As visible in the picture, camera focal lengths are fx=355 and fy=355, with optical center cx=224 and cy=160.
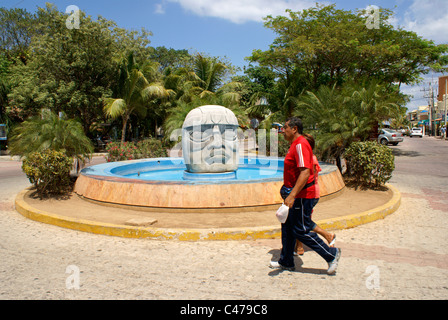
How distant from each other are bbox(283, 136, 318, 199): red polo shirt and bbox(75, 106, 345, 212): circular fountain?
8.60 feet

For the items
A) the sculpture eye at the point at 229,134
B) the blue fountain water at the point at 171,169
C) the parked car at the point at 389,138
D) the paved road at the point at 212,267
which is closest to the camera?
the paved road at the point at 212,267

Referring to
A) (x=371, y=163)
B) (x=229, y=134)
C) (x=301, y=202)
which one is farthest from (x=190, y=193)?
(x=371, y=163)

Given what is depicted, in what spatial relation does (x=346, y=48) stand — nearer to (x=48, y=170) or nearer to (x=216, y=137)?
(x=216, y=137)

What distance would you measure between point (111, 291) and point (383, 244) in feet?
12.4

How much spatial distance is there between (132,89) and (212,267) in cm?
1888

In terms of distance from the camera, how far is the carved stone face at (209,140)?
30.5 feet

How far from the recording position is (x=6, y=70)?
1143 inches

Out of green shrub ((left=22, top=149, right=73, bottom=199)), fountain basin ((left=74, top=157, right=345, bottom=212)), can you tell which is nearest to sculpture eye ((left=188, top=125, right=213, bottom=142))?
fountain basin ((left=74, top=157, right=345, bottom=212))

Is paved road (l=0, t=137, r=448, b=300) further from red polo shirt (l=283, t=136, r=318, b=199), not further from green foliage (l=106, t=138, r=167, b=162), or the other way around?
green foliage (l=106, t=138, r=167, b=162)

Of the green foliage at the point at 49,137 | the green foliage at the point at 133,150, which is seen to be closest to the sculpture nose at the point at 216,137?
the green foliage at the point at 49,137

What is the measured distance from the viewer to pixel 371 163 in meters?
8.67

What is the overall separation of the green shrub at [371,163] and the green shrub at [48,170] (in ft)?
23.1

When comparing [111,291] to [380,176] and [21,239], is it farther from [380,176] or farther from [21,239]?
[380,176]

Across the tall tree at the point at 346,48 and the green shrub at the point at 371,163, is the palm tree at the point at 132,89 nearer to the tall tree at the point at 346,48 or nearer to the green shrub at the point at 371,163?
the tall tree at the point at 346,48
